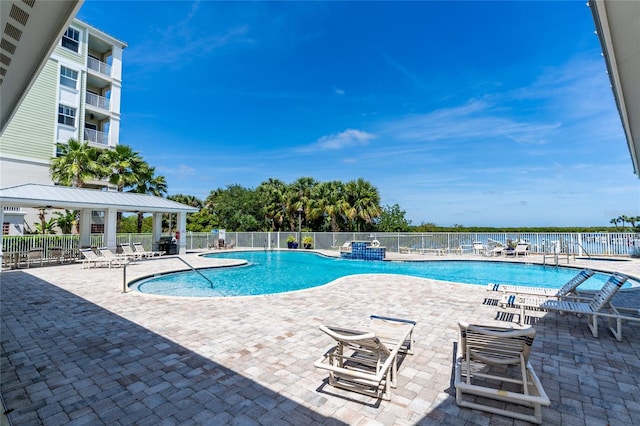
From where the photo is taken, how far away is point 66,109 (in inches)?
851

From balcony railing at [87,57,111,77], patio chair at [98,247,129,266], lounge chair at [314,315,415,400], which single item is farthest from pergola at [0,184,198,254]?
balcony railing at [87,57,111,77]

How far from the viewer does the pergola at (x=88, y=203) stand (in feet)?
37.9

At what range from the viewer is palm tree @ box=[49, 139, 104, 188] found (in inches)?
650

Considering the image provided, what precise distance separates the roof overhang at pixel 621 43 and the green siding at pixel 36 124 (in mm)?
27014

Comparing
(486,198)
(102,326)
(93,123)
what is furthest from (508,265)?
(93,123)

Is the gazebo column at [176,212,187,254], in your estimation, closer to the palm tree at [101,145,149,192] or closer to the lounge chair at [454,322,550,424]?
the palm tree at [101,145,149,192]

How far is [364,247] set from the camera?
709 inches

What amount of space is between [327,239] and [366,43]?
13.4 meters

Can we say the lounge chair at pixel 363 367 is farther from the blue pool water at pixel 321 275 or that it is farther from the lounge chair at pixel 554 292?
the blue pool water at pixel 321 275

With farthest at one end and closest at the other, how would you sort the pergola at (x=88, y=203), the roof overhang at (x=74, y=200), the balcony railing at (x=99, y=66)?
the balcony railing at (x=99, y=66), the pergola at (x=88, y=203), the roof overhang at (x=74, y=200)

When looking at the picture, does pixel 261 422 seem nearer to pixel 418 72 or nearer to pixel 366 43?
pixel 366 43

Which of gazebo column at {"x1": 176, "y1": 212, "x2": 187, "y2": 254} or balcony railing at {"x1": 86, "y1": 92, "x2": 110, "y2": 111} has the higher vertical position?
balcony railing at {"x1": 86, "y1": 92, "x2": 110, "y2": 111}

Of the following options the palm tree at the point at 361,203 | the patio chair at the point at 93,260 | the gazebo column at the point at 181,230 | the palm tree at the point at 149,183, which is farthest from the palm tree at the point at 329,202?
the patio chair at the point at 93,260

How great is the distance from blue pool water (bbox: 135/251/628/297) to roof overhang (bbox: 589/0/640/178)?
28.6 ft
